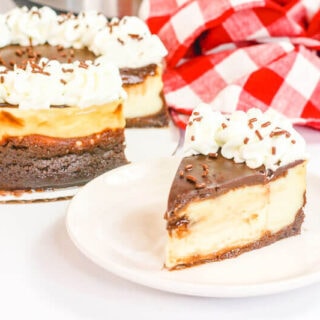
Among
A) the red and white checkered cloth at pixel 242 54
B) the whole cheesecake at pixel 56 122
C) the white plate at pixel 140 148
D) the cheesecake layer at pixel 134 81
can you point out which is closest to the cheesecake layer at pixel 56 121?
the whole cheesecake at pixel 56 122

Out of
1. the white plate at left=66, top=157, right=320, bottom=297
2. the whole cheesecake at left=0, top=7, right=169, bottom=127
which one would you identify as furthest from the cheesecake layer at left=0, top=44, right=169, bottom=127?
the white plate at left=66, top=157, right=320, bottom=297

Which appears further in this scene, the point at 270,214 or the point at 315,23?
the point at 315,23

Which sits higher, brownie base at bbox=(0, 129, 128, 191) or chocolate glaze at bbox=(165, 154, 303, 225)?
chocolate glaze at bbox=(165, 154, 303, 225)

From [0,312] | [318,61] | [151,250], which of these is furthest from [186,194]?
[318,61]

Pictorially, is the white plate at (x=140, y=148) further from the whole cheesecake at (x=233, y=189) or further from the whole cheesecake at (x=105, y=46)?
the whole cheesecake at (x=233, y=189)

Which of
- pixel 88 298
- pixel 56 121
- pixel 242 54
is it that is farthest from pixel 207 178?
pixel 242 54

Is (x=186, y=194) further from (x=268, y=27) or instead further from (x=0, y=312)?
(x=268, y=27)

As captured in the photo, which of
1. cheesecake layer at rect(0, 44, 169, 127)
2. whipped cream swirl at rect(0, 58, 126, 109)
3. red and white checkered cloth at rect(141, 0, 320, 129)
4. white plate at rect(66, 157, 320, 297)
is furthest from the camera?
red and white checkered cloth at rect(141, 0, 320, 129)

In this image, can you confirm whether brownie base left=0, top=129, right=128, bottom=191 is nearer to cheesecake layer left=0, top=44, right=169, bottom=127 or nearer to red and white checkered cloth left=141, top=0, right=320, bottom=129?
cheesecake layer left=0, top=44, right=169, bottom=127
